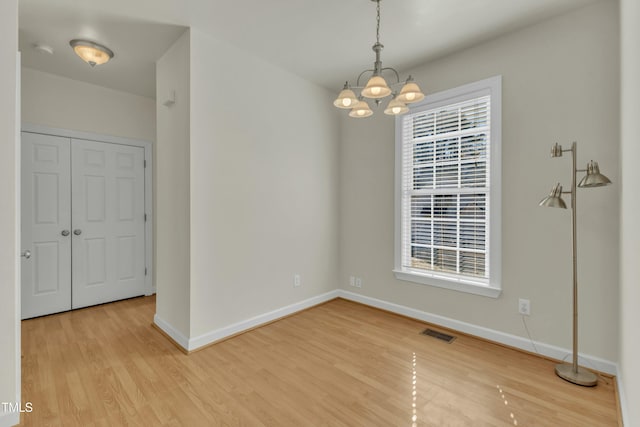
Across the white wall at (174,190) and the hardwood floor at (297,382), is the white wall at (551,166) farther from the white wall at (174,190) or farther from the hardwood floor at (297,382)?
the white wall at (174,190)

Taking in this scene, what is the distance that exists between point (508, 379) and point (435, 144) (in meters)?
2.17

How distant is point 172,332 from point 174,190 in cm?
134

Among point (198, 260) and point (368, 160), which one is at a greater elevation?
point (368, 160)

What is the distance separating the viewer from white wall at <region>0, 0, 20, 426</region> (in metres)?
1.62

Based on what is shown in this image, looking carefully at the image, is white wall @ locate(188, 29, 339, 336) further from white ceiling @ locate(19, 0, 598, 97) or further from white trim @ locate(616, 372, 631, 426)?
white trim @ locate(616, 372, 631, 426)

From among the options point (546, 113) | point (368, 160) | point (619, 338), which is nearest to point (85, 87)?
point (368, 160)

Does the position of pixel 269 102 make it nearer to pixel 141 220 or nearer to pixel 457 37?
pixel 457 37

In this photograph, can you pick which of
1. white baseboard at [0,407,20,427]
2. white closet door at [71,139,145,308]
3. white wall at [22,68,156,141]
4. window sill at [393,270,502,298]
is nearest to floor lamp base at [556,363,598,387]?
window sill at [393,270,502,298]

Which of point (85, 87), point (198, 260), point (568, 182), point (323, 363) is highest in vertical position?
point (85, 87)

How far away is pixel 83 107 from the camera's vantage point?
3.69 meters

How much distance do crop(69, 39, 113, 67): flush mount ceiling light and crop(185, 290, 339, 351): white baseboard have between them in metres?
2.82

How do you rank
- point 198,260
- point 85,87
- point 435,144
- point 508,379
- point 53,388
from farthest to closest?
1. point 85,87
2. point 435,144
3. point 198,260
4. point 508,379
5. point 53,388

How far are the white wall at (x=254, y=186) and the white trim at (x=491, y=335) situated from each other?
88 cm

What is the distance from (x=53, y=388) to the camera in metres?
2.06
